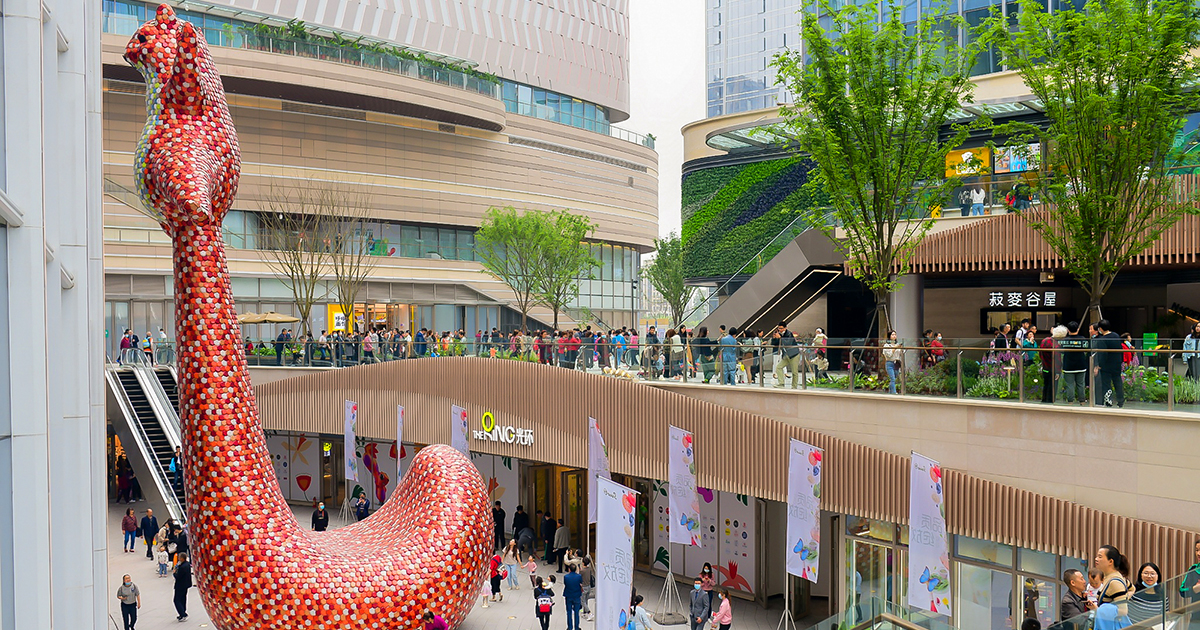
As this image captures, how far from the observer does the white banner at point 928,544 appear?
1173 cm

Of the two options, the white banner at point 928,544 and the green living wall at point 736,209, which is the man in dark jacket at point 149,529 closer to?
the white banner at point 928,544

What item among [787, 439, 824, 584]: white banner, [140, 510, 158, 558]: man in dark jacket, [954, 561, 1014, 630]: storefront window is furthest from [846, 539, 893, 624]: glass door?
[140, 510, 158, 558]: man in dark jacket

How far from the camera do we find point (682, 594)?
19641 millimetres

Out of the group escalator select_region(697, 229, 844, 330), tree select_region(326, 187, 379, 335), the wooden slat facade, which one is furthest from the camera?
tree select_region(326, 187, 379, 335)

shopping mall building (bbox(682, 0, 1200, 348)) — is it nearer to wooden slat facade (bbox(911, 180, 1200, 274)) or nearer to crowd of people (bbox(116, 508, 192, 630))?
wooden slat facade (bbox(911, 180, 1200, 274))

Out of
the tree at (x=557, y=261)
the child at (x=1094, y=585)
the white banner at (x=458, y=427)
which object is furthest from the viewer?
the tree at (x=557, y=261)

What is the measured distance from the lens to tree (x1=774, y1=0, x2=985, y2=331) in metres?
15.9

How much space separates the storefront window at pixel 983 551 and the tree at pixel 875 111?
4.73 meters

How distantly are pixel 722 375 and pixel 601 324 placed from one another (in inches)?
1424

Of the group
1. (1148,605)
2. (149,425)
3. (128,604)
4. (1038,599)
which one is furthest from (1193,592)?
(149,425)

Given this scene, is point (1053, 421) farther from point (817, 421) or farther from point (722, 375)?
point (722, 375)

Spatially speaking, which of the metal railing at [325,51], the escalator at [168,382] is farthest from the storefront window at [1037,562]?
the metal railing at [325,51]

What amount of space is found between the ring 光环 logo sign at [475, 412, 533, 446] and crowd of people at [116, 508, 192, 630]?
645 centimetres

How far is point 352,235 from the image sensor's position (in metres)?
39.1
